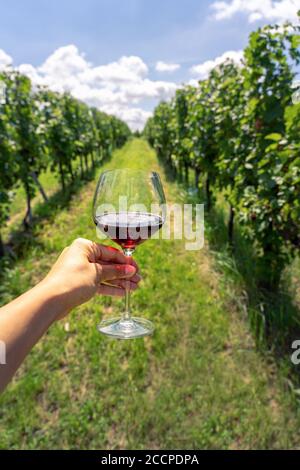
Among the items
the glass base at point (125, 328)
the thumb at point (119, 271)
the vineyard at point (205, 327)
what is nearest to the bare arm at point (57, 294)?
the thumb at point (119, 271)

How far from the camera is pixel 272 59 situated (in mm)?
4395

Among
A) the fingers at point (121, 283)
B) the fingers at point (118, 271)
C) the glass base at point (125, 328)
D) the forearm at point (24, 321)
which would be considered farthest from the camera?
the fingers at point (121, 283)

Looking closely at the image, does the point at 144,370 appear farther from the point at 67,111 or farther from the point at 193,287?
the point at 67,111

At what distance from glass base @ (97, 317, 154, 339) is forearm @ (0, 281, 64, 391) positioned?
0.26 meters

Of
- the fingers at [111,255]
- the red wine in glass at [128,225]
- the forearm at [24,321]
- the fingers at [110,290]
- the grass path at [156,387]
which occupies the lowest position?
the grass path at [156,387]

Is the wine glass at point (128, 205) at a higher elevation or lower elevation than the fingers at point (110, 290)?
higher

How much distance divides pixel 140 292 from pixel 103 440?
83.3 inches

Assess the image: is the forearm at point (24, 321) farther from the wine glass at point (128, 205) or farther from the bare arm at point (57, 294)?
the wine glass at point (128, 205)

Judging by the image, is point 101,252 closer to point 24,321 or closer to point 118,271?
point 118,271

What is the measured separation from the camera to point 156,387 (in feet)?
10.4

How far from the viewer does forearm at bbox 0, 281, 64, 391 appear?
1.09 m

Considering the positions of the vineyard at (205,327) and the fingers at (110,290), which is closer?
the fingers at (110,290)

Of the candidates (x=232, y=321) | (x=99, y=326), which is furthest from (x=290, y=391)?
(x=99, y=326)

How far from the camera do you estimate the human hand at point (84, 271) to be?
132cm
